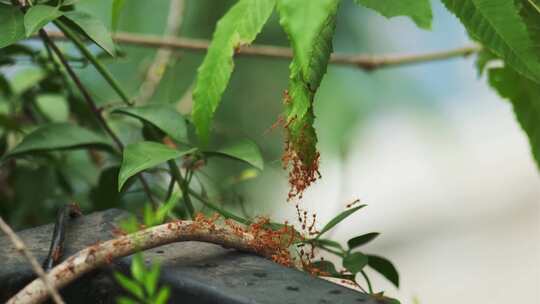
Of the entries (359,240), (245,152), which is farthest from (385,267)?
(245,152)

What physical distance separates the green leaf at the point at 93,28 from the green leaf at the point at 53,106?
0.40 m

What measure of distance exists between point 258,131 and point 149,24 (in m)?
0.39

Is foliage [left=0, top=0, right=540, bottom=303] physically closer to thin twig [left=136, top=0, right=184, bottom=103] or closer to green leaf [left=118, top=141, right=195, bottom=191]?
green leaf [left=118, top=141, right=195, bottom=191]

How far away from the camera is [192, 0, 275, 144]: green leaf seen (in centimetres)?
56

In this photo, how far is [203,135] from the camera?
589 millimetres

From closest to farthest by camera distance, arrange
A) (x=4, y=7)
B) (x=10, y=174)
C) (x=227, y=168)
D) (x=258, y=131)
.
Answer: (x=4, y=7)
(x=10, y=174)
(x=227, y=168)
(x=258, y=131)

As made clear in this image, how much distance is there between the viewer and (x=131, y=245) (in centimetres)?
52

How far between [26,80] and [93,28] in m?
0.47

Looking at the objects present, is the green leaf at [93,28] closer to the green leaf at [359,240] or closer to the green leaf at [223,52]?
the green leaf at [223,52]

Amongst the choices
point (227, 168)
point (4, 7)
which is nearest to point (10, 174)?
point (4, 7)

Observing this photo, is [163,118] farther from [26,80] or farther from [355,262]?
[26,80]

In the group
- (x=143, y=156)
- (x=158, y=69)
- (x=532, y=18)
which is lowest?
(x=158, y=69)

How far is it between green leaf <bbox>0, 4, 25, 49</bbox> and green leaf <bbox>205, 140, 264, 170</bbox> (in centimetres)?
18

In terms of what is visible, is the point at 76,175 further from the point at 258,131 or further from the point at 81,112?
the point at 258,131
